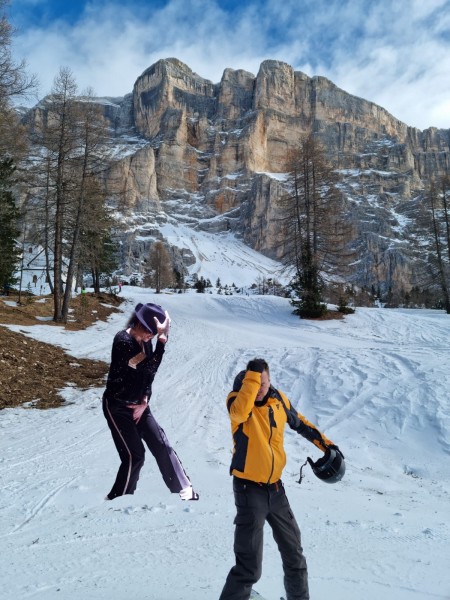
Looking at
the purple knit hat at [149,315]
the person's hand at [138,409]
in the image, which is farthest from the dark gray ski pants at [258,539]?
the purple knit hat at [149,315]

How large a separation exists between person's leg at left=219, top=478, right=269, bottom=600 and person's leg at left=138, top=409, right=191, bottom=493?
455mm

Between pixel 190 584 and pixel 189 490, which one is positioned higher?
pixel 189 490

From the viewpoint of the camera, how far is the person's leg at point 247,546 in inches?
107

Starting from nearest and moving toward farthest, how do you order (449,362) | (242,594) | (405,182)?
1. (242,594)
2. (449,362)
3. (405,182)

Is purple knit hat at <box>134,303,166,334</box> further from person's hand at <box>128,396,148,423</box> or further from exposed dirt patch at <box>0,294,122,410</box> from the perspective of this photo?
exposed dirt patch at <box>0,294,122,410</box>

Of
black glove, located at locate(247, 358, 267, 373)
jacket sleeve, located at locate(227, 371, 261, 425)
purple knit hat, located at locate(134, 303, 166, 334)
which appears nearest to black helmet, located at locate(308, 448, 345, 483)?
jacket sleeve, located at locate(227, 371, 261, 425)

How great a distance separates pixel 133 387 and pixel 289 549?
1624 mm

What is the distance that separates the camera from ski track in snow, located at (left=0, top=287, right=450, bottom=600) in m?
3.27

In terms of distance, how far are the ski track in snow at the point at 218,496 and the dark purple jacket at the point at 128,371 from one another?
1.58m

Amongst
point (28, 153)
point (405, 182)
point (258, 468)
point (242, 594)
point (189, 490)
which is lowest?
point (242, 594)

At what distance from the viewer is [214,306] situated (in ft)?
91.9

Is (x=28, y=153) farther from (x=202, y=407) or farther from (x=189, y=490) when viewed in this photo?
(x=189, y=490)

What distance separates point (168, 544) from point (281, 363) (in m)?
9.13

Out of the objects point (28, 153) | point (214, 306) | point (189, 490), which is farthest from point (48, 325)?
point (189, 490)
